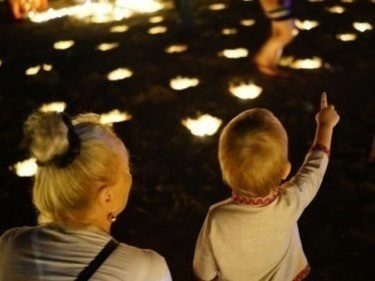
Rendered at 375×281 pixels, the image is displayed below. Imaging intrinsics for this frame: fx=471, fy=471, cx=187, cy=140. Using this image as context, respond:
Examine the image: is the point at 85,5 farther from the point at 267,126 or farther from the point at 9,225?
the point at 267,126

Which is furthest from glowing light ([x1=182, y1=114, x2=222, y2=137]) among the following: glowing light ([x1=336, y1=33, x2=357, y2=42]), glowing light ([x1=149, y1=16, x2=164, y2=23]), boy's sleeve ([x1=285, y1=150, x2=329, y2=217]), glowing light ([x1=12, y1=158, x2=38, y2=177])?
glowing light ([x1=149, y1=16, x2=164, y2=23])

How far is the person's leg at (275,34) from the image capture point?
3947mm

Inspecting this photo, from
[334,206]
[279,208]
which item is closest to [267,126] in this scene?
[279,208]

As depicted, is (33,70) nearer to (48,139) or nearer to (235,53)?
(235,53)

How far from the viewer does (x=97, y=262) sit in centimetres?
140

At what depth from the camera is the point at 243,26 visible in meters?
5.46

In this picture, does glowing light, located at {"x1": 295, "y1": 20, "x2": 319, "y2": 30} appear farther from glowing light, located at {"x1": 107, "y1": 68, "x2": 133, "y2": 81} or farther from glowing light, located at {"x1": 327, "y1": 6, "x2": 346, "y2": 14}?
glowing light, located at {"x1": 107, "y1": 68, "x2": 133, "y2": 81}

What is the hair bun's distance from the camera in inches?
56.3

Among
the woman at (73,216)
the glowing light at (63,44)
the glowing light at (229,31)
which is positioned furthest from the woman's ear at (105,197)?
the glowing light at (63,44)

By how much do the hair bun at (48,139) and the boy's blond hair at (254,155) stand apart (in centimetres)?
61

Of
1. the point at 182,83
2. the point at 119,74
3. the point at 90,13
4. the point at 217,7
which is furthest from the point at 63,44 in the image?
the point at 217,7

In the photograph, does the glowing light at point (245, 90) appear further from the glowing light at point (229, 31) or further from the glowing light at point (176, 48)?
the glowing light at point (229, 31)

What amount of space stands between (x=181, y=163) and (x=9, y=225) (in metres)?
1.23

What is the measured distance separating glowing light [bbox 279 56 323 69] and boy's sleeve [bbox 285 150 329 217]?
259 cm
